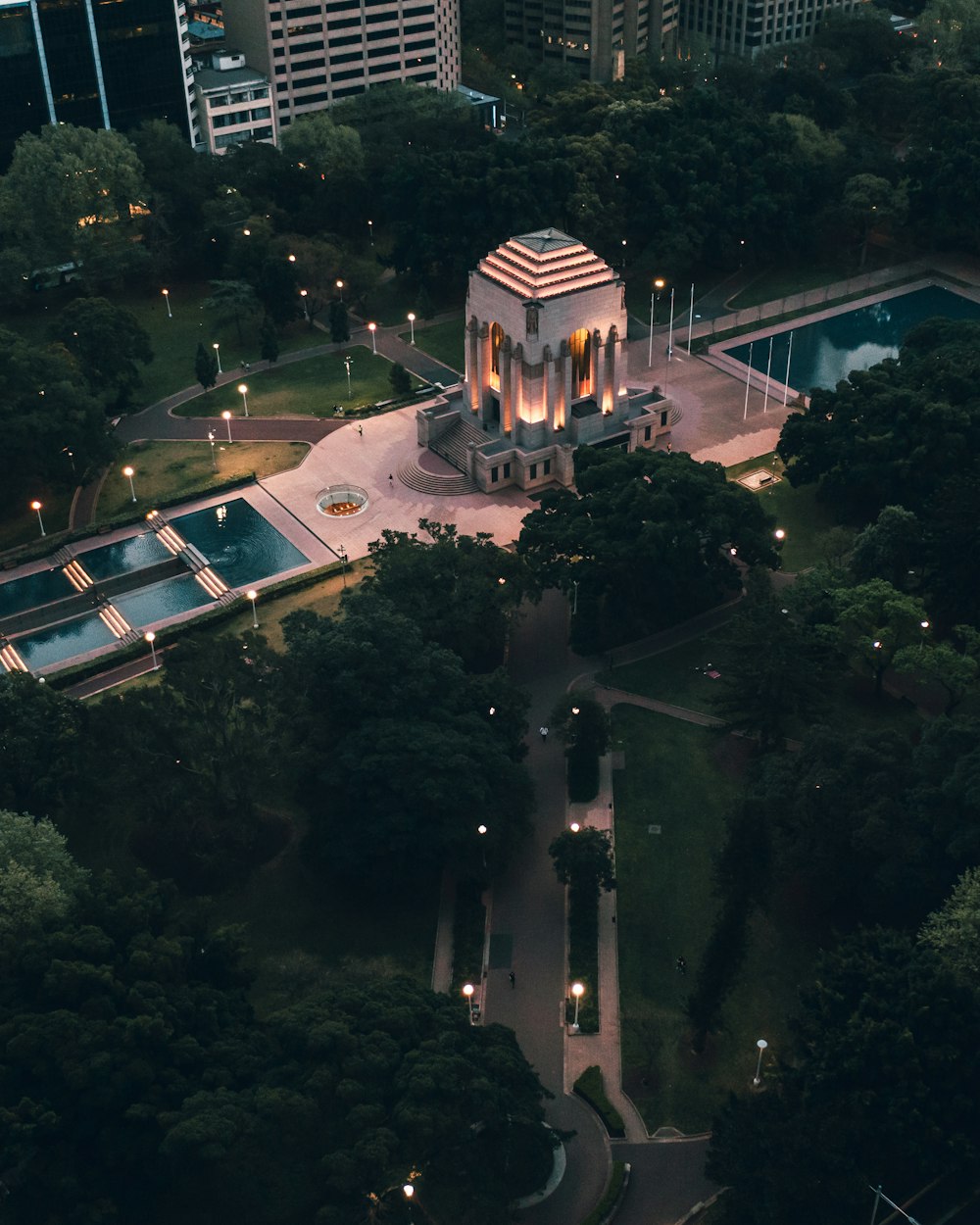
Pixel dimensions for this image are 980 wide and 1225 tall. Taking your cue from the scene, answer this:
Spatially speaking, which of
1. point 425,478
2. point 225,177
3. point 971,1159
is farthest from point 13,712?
point 225,177

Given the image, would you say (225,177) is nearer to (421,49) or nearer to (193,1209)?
(421,49)

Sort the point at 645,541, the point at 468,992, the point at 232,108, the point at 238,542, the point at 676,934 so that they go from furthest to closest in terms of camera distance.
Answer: the point at 232,108 < the point at 238,542 < the point at 645,541 < the point at 676,934 < the point at 468,992

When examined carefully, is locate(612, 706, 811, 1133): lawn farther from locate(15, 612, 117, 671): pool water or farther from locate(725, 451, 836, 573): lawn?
locate(15, 612, 117, 671): pool water

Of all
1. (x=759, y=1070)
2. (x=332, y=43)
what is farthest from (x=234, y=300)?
(x=759, y=1070)

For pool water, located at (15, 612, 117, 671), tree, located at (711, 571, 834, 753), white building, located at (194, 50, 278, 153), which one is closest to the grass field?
white building, located at (194, 50, 278, 153)

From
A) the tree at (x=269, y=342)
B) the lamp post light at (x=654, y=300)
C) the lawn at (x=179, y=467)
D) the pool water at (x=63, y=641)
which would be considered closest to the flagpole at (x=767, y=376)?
the lamp post light at (x=654, y=300)

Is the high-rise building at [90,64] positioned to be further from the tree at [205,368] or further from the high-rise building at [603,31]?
the high-rise building at [603,31]

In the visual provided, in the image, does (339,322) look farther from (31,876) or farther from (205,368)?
(31,876)
